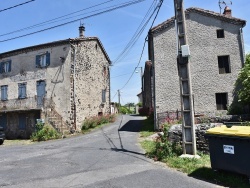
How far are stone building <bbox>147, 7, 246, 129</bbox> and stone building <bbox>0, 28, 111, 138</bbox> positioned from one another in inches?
290

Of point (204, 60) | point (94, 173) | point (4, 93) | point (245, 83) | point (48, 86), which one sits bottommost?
point (94, 173)

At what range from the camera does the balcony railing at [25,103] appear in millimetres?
21625

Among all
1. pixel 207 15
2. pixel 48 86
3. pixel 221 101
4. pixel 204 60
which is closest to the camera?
pixel 221 101

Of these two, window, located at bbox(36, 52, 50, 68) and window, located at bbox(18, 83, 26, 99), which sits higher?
window, located at bbox(36, 52, 50, 68)

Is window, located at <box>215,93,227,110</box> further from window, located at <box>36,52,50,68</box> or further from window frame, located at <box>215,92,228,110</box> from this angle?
window, located at <box>36,52,50,68</box>

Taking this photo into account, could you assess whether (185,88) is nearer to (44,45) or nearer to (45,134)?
(45,134)

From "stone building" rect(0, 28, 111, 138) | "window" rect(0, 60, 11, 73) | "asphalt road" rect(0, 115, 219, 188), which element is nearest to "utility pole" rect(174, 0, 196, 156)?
"asphalt road" rect(0, 115, 219, 188)

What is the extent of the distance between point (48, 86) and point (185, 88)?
15499 mm

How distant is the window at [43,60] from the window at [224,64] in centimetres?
1420

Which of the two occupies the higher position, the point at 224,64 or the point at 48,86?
the point at 224,64

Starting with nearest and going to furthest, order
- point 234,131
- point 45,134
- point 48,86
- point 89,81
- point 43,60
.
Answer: point 234,131 < point 45,134 < point 48,86 < point 43,60 < point 89,81

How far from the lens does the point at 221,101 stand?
17.8m

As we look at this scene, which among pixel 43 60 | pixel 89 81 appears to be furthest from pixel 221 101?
pixel 43 60

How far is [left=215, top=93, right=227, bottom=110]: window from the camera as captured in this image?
700 inches
